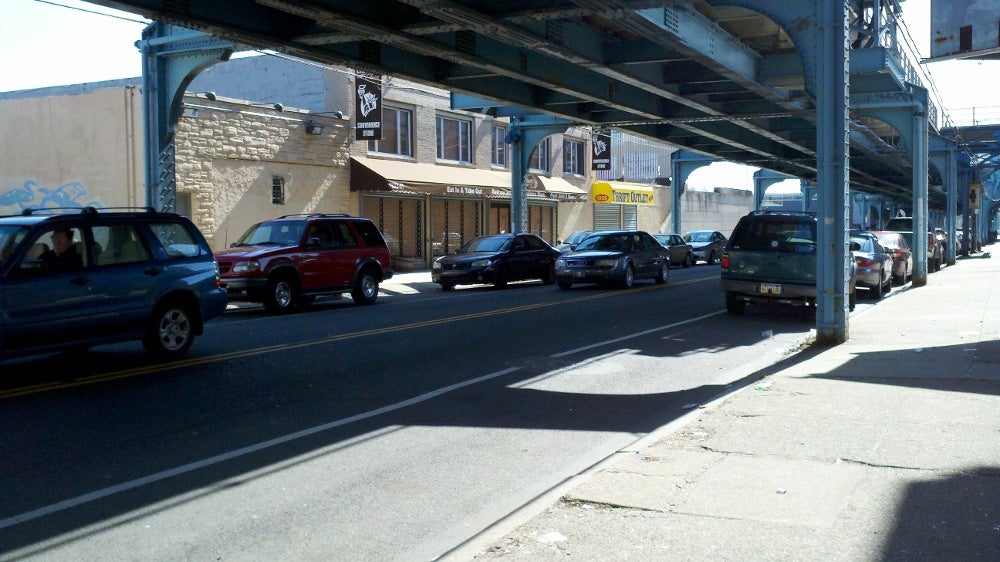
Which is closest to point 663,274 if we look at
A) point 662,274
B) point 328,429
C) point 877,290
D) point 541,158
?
point 662,274

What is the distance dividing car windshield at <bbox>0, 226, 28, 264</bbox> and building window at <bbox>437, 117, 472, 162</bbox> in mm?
26196

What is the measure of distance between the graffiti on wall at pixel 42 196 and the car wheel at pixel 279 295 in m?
9.80

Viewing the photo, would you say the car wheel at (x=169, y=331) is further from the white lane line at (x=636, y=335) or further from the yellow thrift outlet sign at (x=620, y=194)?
the yellow thrift outlet sign at (x=620, y=194)

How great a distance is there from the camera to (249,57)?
3406 cm

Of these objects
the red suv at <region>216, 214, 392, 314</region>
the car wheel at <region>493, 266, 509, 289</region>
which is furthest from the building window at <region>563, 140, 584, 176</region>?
the red suv at <region>216, 214, 392, 314</region>

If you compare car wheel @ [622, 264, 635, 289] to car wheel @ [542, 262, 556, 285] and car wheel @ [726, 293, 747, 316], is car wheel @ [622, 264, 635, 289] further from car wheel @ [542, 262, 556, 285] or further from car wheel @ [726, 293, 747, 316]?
car wheel @ [726, 293, 747, 316]

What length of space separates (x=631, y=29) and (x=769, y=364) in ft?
19.3

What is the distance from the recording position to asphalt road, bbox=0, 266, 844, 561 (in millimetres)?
5586

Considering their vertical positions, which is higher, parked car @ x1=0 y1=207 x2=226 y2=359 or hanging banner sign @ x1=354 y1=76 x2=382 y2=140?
hanging banner sign @ x1=354 y1=76 x2=382 y2=140

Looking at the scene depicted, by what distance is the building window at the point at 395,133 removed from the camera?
1310 inches

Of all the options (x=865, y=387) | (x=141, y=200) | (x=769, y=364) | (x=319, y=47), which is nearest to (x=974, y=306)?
(x=769, y=364)

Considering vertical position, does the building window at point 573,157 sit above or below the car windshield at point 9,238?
above

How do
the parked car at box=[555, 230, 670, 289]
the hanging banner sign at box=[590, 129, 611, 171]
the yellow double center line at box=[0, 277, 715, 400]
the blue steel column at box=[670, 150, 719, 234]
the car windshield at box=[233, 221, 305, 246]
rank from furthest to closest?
1. the blue steel column at box=[670, 150, 719, 234]
2. the hanging banner sign at box=[590, 129, 611, 171]
3. the parked car at box=[555, 230, 670, 289]
4. the car windshield at box=[233, 221, 305, 246]
5. the yellow double center line at box=[0, 277, 715, 400]

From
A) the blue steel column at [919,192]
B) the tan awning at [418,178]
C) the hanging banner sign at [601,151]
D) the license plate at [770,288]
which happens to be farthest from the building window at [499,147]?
the license plate at [770,288]
